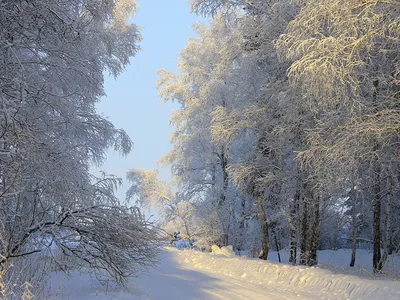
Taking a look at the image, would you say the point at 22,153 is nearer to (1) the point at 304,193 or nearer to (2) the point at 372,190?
(1) the point at 304,193

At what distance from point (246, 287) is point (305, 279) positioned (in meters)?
1.54

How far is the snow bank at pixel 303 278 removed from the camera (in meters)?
7.76

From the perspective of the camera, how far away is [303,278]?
958 centimetres

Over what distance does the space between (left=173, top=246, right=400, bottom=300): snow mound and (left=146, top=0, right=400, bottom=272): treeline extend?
1.65 meters

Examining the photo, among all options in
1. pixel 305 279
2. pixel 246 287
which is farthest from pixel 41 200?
pixel 305 279

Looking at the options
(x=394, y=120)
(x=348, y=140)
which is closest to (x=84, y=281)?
(x=348, y=140)

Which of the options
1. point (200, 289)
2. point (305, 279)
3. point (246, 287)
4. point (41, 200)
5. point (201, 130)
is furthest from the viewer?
point (201, 130)

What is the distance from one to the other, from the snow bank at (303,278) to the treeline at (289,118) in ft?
5.37

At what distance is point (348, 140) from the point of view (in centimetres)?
827

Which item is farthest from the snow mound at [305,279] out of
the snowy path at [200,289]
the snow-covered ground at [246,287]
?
the snowy path at [200,289]

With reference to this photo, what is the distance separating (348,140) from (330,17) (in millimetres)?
2285

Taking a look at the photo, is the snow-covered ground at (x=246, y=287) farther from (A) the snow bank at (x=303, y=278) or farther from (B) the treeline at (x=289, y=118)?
(B) the treeline at (x=289, y=118)

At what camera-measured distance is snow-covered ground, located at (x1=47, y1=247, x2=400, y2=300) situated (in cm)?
680

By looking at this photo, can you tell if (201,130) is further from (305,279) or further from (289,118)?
(305,279)
